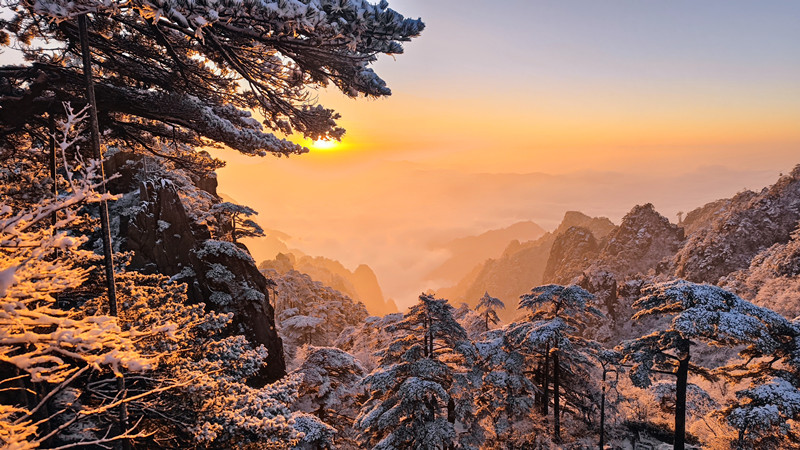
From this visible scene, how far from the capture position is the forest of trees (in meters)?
3.33

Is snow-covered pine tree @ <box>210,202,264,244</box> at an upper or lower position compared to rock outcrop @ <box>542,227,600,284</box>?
upper

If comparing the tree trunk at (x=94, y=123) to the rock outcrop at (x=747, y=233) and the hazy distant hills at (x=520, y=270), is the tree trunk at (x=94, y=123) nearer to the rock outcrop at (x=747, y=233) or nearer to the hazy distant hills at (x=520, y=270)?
the rock outcrop at (x=747, y=233)

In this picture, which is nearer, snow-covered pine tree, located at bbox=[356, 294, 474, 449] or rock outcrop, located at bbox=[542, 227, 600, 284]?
snow-covered pine tree, located at bbox=[356, 294, 474, 449]

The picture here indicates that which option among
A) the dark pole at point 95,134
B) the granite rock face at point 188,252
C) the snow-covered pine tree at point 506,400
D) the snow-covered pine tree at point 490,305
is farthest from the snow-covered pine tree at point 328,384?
the dark pole at point 95,134

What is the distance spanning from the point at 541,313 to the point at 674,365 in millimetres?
5829

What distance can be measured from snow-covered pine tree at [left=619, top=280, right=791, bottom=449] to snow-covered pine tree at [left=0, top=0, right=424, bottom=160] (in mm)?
10122

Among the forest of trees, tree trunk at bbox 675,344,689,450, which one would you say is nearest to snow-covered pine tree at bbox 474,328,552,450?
the forest of trees

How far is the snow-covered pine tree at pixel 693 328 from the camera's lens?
8.98 m

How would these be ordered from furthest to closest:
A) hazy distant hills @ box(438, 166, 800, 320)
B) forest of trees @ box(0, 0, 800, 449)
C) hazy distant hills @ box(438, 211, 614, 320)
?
1. hazy distant hills @ box(438, 211, 614, 320)
2. hazy distant hills @ box(438, 166, 800, 320)
3. forest of trees @ box(0, 0, 800, 449)

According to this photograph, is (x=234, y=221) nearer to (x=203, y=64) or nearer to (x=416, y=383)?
(x=203, y=64)

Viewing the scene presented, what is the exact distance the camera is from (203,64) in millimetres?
7336

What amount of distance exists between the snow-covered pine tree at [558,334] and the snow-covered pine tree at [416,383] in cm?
390

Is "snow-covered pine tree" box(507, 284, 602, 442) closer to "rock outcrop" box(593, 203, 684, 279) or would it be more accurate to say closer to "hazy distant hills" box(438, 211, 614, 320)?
"rock outcrop" box(593, 203, 684, 279)

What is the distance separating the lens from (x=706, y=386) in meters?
24.5
